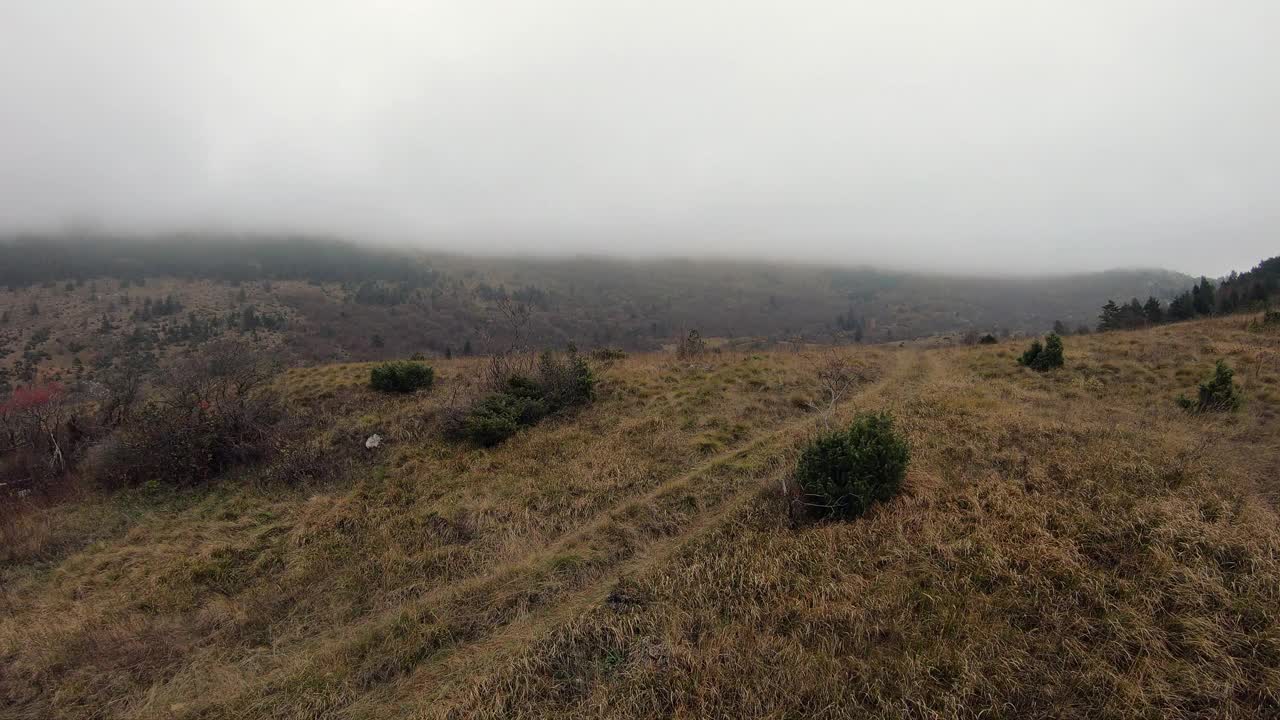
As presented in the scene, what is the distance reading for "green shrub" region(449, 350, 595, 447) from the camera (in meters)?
14.7

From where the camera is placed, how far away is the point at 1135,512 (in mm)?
6984

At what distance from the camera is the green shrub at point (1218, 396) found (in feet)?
40.1

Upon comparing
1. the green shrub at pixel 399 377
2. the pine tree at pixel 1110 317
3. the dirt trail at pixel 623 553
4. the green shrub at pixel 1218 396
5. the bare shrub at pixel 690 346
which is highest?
the pine tree at pixel 1110 317

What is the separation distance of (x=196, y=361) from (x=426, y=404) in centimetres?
748

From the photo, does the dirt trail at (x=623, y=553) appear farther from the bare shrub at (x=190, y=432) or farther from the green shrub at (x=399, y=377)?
the green shrub at (x=399, y=377)

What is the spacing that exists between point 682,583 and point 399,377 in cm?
1575

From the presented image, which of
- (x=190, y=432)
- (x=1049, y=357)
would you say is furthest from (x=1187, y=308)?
(x=190, y=432)

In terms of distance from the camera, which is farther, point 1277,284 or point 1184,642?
point 1277,284

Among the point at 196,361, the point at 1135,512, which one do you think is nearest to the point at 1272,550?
the point at 1135,512

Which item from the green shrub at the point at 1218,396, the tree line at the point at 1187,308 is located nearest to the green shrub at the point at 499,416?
the green shrub at the point at 1218,396

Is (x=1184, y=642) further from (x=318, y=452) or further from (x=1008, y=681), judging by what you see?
(x=318, y=452)

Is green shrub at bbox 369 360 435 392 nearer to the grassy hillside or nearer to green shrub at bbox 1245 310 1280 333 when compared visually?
the grassy hillside

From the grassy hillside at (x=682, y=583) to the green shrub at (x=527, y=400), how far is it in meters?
0.92

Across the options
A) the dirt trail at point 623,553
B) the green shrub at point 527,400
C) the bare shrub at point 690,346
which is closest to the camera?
the dirt trail at point 623,553
